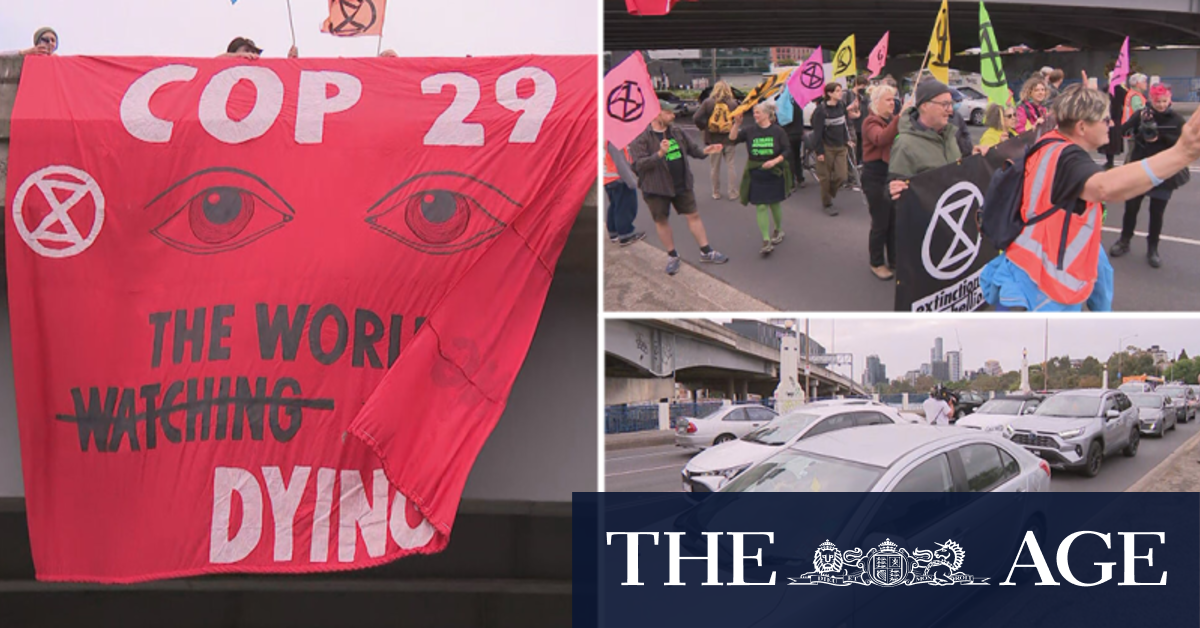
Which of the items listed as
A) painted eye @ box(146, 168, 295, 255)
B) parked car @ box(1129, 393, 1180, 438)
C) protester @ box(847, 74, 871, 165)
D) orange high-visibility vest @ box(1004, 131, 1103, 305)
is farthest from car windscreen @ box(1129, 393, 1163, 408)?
painted eye @ box(146, 168, 295, 255)

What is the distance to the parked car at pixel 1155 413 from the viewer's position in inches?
188

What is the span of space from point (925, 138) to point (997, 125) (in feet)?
1.90

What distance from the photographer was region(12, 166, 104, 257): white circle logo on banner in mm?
5586

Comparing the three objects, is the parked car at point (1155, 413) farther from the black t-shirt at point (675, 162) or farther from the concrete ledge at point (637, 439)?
the black t-shirt at point (675, 162)

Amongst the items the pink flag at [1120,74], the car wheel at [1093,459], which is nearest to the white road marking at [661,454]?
the car wheel at [1093,459]

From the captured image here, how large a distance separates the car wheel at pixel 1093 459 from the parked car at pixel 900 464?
25 centimetres

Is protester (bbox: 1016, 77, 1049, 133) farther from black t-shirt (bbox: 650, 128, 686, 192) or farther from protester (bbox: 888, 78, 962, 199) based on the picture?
black t-shirt (bbox: 650, 128, 686, 192)

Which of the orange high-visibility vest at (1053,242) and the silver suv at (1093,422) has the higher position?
the orange high-visibility vest at (1053,242)

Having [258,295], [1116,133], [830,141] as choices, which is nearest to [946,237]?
[1116,133]

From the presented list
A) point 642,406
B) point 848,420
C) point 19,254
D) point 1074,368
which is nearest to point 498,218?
point 642,406

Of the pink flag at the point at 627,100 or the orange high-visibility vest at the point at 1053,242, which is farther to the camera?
the pink flag at the point at 627,100

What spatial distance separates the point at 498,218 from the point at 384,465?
1.73 meters

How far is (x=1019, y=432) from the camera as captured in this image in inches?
212

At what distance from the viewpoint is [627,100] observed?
598cm
